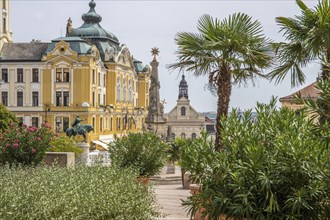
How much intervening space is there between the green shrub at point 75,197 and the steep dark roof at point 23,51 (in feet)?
155

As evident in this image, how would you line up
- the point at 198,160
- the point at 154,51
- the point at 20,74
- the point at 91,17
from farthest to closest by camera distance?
1. the point at 91,17
2. the point at 20,74
3. the point at 154,51
4. the point at 198,160

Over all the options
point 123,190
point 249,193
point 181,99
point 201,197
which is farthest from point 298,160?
point 181,99

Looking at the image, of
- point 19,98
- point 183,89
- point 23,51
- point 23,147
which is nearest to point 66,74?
point 23,51

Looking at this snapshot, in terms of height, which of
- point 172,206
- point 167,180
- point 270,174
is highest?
point 270,174

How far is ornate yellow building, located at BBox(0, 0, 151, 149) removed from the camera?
56438mm

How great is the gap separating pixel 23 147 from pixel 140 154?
4.42 metres

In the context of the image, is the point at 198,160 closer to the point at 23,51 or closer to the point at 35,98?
the point at 35,98

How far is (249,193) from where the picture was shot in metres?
7.21

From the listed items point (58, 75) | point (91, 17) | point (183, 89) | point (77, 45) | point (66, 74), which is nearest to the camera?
point (77, 45)

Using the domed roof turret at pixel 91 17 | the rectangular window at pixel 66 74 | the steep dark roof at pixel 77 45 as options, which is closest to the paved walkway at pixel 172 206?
the steep dark roof at pixel 77 45

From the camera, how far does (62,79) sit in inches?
2250

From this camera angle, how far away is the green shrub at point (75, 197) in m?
8.97

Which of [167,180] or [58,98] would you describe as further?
[58,98]

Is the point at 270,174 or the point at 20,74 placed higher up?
the point at 20,74
